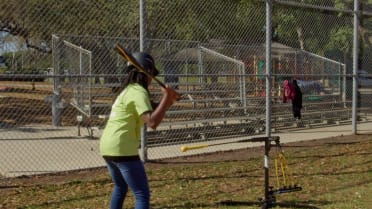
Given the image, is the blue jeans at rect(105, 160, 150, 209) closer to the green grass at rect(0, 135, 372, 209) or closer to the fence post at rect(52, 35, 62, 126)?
the green grass at rect(0, 135, 372, 209)

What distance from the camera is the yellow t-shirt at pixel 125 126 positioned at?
Answer: 178 inches

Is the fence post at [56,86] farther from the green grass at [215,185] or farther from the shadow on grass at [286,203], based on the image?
the shadow on grass at [286,203]

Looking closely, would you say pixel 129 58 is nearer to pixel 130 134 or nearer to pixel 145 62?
pixel 145 62

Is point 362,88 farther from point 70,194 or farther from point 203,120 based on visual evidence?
point 70,194

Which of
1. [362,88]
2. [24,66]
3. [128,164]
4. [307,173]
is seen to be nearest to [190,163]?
[307,173]

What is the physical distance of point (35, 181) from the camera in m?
8.01

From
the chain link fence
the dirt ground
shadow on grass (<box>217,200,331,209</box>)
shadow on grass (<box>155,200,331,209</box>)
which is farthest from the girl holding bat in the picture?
the chain link fence

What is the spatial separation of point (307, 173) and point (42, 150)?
18.3ft

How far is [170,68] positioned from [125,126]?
1175cm

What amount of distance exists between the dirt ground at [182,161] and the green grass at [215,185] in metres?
0.01

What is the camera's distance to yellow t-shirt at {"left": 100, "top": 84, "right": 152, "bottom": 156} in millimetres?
4520

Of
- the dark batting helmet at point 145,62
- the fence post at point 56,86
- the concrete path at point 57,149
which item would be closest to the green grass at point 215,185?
the concrete path at point 57,149

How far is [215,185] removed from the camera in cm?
762

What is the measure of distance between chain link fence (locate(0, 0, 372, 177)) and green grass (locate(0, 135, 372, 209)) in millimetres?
1112
